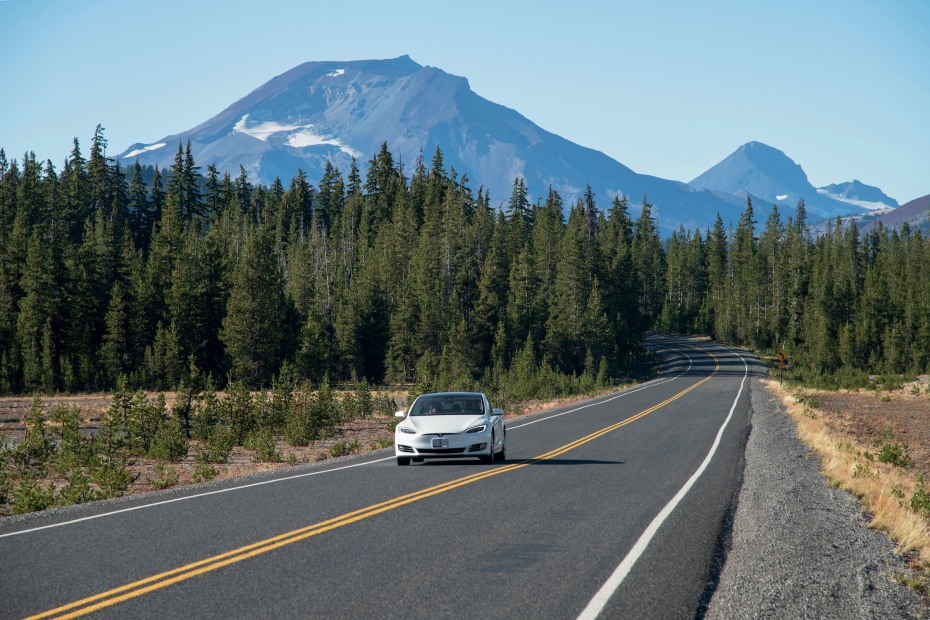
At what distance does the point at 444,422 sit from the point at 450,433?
1.50ft

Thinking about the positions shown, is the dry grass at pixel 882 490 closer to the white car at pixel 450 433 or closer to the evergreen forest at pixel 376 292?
the white car at pixel 450 433

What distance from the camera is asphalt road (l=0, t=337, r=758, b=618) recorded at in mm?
6043

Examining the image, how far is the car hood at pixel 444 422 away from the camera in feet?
49.8

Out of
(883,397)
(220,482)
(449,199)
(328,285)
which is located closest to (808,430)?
(220,482)

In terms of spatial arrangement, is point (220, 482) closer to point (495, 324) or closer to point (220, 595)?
point (220, 595)

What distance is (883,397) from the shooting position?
5462cm

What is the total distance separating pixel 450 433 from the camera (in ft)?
49.4

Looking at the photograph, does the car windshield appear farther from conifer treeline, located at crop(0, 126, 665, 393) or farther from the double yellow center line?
conifer treeline, located at crop(0, 126, 665, 393)

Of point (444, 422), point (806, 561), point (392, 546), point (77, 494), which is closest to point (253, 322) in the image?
point (444, 422)

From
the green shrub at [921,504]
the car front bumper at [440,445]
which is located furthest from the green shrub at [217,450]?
the green shrub at [921,504]

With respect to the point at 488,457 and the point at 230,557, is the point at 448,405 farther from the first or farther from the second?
the point at 230,557

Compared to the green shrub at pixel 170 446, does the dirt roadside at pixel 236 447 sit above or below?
below

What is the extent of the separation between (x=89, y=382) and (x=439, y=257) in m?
38.1

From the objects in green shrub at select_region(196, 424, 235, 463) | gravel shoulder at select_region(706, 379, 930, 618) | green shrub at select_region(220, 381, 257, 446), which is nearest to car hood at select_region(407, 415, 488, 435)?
gravel shoulder at select_region(706, 379, 930, 618)
